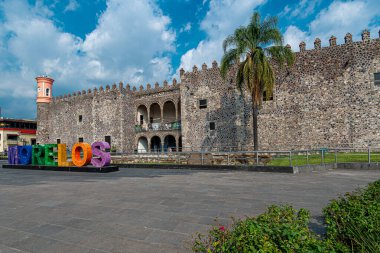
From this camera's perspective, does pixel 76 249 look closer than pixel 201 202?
Yes

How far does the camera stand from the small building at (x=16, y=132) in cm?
4394

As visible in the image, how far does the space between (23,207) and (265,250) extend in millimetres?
5198

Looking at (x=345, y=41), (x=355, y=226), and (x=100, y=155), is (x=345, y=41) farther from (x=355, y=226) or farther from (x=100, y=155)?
(x=355, y=226)

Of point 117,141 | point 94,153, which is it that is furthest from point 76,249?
point 117,141

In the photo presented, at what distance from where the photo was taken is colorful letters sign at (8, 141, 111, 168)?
12234mm

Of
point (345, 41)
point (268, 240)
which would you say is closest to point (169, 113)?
point (345, 41)

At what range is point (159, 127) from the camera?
28047 millimetres

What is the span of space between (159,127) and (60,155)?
15308 millimetres

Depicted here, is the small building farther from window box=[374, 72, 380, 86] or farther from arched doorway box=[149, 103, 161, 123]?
window box=[374, 72, 380, 86]

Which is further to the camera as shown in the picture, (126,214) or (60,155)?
(60,155)

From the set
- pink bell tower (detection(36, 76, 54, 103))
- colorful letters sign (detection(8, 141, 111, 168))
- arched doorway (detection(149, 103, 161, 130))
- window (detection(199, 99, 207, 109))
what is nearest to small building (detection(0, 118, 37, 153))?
pink bell tower (detection(36, 76, 54, 103))

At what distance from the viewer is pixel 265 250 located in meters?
1.56

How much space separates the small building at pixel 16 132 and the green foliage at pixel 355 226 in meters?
53.3

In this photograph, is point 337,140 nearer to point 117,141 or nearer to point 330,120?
point 330,120
